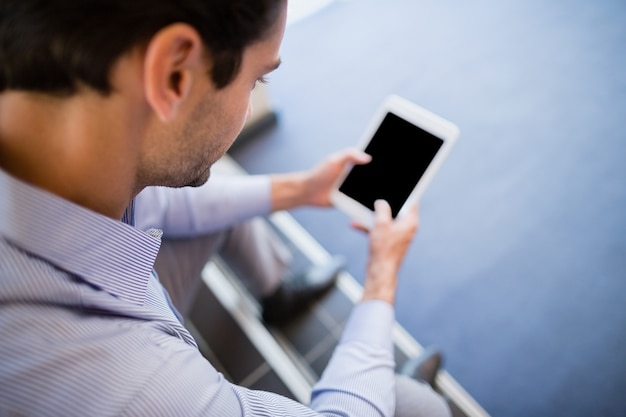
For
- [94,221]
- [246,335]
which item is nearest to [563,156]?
[246,335]

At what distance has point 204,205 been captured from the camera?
40.0 inches

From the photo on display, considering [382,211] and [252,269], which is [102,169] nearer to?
[382,211]

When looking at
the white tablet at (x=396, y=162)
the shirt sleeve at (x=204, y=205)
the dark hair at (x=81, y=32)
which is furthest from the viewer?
the white tablet at (x=396, y=162)

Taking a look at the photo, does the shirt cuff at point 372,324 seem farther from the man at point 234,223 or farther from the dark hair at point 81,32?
the dark hair at point 81,32

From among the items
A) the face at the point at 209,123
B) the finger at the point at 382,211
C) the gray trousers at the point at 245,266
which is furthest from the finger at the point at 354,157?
the face at the point at 209,123

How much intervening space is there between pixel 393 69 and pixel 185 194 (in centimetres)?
138

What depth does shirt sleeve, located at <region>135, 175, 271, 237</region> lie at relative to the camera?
3.09ft

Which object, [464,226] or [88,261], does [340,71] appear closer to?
[464,226]

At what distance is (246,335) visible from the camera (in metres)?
1.39

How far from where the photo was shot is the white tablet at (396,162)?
105 cm

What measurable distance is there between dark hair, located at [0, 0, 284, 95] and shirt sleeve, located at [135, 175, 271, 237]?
420mm

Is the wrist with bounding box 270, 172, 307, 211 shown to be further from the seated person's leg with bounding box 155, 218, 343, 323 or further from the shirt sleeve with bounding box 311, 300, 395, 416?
the shirt sleeve with bounding box 311, 300, 395, 416

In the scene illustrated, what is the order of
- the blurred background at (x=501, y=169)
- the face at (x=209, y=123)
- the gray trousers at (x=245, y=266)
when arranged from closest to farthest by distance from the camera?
the face at (x=209, y=123) < the gray trousers at (x=245, y=266) < the blurred background at (x=501, y=169)

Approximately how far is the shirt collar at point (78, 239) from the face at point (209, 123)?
0.32ft
